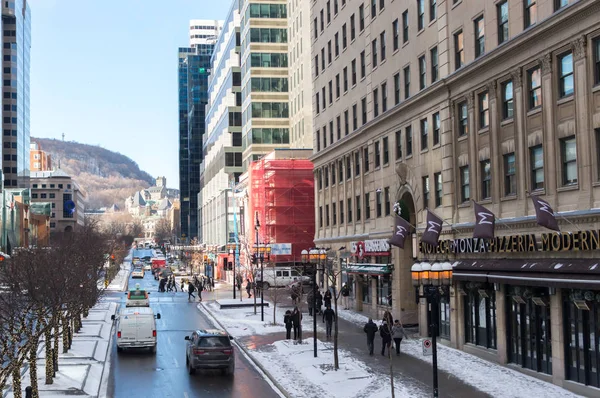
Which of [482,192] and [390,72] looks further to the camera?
[390,72]

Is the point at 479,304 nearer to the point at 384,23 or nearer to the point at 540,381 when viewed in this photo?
the point at 540,381

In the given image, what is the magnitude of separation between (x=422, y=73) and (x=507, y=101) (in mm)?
10122

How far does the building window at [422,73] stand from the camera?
1576 inches

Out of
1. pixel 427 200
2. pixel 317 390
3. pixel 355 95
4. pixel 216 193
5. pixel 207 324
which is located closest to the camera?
pixel 317 390

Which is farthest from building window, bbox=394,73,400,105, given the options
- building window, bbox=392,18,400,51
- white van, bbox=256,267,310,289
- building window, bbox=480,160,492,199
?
white van, bbox=256,267,310,289

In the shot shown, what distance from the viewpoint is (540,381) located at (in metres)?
27.2

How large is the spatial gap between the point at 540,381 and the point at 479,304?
6787 millimetres

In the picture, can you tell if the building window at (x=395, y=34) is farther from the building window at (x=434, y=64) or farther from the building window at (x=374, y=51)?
the building window at (x=434, y=64)

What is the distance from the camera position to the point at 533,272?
1072 inches

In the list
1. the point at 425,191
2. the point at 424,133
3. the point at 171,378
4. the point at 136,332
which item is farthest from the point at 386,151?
the point at 171,378

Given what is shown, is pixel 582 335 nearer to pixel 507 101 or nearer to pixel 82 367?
pixel 507 101

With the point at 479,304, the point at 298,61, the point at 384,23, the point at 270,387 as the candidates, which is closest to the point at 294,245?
the point at 298,61

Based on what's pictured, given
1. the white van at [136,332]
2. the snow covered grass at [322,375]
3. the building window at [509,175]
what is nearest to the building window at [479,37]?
the building window at [509,175]

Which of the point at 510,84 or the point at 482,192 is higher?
the point at 510,84
